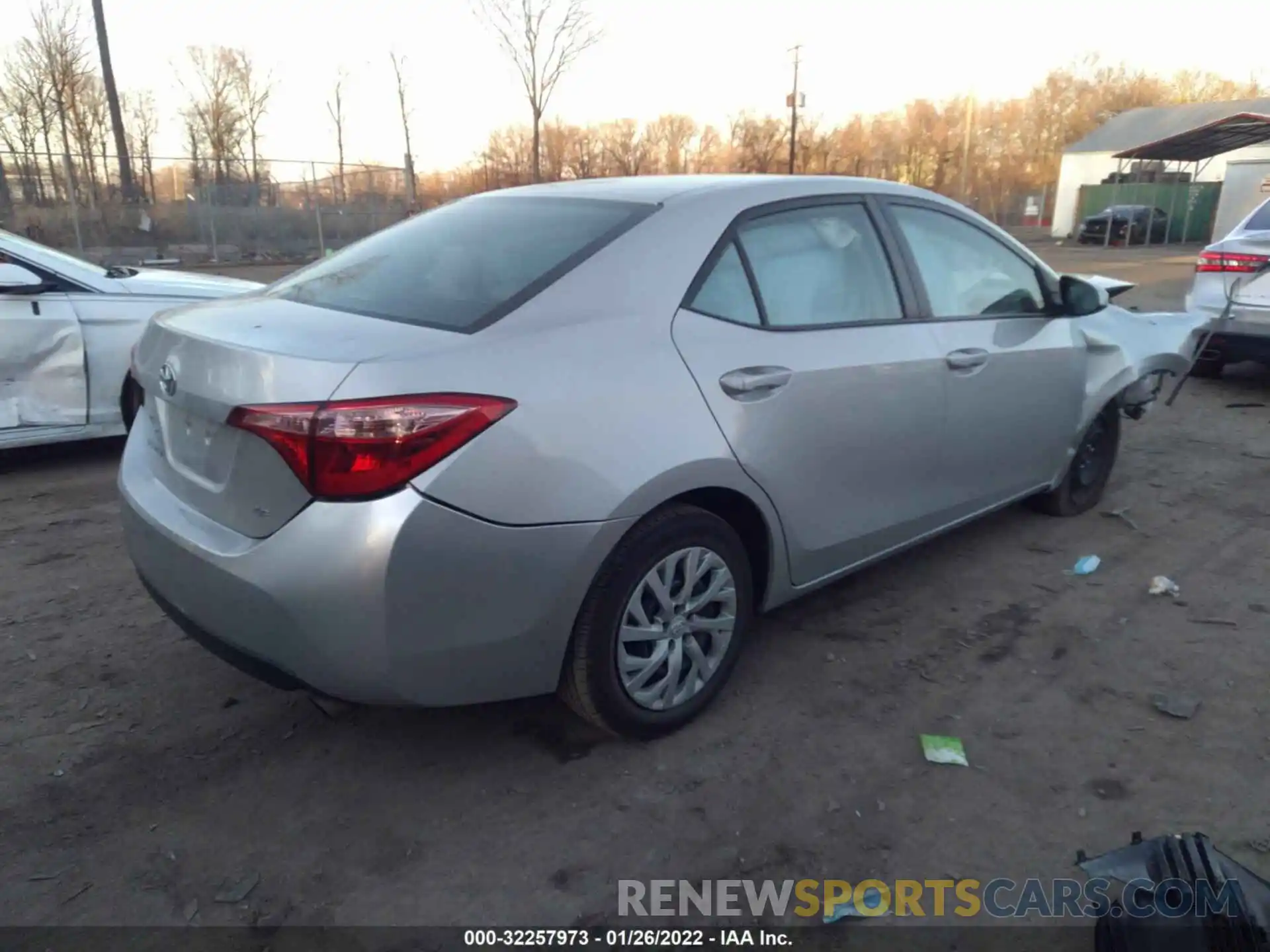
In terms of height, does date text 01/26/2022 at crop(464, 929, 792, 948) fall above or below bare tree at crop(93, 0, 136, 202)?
below

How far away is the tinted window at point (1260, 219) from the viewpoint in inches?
299

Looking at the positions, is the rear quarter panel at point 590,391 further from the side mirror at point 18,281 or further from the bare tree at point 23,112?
the bare tree at point 23,112

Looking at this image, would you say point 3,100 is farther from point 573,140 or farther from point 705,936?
point 705,936

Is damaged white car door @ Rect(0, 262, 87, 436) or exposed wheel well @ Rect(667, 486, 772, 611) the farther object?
damaged white car door @ Rect(0, 262, 87, 436)

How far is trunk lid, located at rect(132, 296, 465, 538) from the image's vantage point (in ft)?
7.29

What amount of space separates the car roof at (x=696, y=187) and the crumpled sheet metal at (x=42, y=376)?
10.7 ft

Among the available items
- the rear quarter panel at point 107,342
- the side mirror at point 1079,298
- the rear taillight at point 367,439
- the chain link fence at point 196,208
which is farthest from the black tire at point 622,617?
the chain link fence at point 196,208

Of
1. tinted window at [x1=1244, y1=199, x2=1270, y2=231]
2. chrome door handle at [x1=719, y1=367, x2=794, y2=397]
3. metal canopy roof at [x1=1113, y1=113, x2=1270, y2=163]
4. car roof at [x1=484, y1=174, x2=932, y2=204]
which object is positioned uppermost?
metal canopy roof at [x1=1113, y1=113, x2=1270, y2=163]

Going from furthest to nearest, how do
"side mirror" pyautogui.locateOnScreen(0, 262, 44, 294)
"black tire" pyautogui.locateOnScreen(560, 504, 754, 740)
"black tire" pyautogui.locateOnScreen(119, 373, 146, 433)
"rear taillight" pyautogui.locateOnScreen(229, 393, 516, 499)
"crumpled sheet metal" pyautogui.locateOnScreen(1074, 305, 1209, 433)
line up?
1. "side mirror" pyautogui.locateOnScreen(0, 262, 44, 294)
2. "black tire" pyautogui.locateOnScreen(119, 373, 146, 433)
3. "crumpled sheet metal" pyautogui.locateOnScreen(1074, 305, 1209, 433)
4. "black tire" pyautogui.locateOnScreen(560, 504, 754, 740)
5. "rear taillight" pyautogui.locateOnScreen(229, 393, 516, 499)

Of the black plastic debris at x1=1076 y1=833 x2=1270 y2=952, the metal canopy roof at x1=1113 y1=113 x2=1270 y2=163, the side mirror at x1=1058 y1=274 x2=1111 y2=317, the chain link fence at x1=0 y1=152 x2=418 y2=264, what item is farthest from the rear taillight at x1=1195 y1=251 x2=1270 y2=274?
the metal canopy roof at x1=1113 y1=113 x2=1270 y2=163

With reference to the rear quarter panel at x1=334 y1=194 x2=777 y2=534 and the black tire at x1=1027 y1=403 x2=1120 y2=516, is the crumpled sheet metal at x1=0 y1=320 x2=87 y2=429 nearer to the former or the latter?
the rear quarter panel at x1=334 y1=194 x2=777 y2=534

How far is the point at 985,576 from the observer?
413 cm

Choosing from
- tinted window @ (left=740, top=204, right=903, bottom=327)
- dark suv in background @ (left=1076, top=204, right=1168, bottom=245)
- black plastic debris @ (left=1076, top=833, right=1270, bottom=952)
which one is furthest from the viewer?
dark suv in background @ (left=1076, top=204, right=1168, bottom=245)

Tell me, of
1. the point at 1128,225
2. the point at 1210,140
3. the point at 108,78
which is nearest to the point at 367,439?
the point at 108,78
